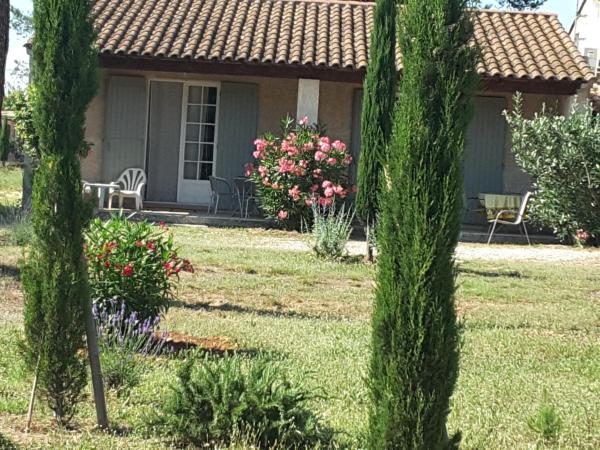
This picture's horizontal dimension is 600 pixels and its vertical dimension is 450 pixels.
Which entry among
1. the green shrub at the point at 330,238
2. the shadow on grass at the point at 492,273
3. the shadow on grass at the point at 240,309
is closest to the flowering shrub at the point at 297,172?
the green shrub at the point at 330,238

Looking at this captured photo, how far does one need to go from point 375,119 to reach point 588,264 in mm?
3896

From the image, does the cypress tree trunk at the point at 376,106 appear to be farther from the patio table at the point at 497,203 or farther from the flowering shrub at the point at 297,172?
the patio table at the point at 497,203

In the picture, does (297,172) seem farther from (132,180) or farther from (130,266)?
(130,266)

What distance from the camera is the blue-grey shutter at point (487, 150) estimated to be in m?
18.5

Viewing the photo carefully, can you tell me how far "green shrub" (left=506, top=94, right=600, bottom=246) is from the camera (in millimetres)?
16328

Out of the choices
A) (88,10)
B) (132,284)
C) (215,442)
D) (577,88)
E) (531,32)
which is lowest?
(215,442)

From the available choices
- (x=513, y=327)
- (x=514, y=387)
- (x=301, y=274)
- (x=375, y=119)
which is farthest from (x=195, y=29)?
(x=514, y=387)

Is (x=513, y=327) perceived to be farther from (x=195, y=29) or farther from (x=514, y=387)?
(x=195, y=29)

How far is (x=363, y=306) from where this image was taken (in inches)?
393

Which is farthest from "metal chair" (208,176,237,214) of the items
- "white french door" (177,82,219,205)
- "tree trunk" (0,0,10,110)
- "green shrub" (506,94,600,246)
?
"tree trunk" (0,0,10,110)

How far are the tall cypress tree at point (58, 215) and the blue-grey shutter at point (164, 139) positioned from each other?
1458 centimetres

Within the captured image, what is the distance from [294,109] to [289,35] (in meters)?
1.43

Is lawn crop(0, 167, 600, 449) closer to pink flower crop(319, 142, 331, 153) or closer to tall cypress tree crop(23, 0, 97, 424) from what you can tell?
tall cypress tree crop(23, 0, 97, 424)

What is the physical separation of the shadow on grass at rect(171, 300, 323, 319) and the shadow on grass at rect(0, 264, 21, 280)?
2.09 meters
